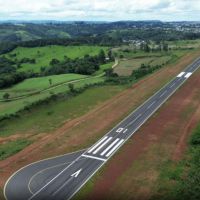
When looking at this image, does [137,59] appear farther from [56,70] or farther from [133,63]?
[56,70]

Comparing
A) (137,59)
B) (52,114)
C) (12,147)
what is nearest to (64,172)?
(12,147)

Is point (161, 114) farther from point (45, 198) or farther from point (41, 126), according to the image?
point (45, 198)

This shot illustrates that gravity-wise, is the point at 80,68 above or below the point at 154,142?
above

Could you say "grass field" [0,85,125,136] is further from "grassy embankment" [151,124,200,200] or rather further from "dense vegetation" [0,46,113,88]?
"dense vegetation" [0,46,113,88]

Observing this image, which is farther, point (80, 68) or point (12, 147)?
point (80, 68)

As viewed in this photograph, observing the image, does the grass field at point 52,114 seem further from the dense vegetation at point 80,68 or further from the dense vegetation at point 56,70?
the dense vegetation at point 80,68
